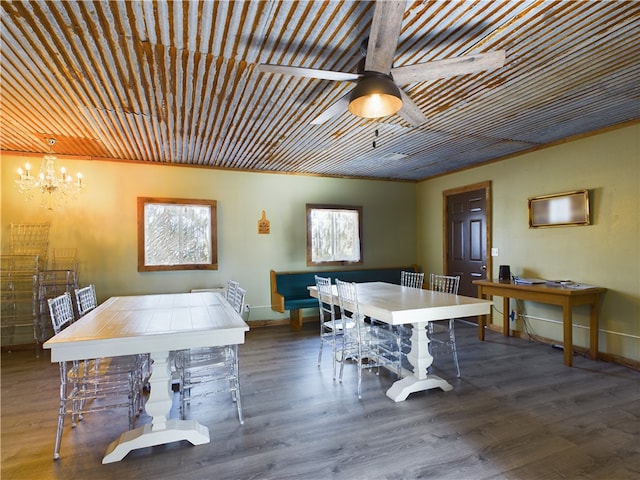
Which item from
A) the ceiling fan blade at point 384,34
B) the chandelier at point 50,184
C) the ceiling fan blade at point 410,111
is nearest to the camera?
the ceiling fan blade at point 384,34

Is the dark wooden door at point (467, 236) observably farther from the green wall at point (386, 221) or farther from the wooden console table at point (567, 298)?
the wooden console table at point (567, 298)

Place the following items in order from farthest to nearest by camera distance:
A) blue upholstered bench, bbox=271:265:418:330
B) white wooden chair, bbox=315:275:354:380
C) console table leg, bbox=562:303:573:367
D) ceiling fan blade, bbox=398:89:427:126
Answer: blue upholstered bench, bbox=271:265:418:330 → console table leg, bbox=562:303:573:367 → white wooden chair, bbox=315:275:354:380 → ceiling fan blade, bbox=398:89:427:126

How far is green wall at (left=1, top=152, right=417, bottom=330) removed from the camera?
15.4 feet

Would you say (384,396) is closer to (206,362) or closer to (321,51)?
(206,362)

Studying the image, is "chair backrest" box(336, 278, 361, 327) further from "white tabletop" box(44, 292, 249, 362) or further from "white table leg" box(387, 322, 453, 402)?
"white tabletop" box(44, 292, 249, 362)

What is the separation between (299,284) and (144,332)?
11.7 feet

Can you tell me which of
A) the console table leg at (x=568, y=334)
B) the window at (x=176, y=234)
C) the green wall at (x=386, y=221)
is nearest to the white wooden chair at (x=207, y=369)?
the window at (x=176, y=234)

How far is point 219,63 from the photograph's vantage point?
92.9 inches

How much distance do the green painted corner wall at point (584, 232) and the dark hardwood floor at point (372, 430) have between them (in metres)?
0.59

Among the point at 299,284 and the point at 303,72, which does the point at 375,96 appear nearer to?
the point at 303,72

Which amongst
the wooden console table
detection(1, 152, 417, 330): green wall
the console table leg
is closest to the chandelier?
detection(1, 152, 417, 330): green wall

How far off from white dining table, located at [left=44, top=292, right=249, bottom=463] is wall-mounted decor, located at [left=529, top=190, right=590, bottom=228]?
3.97 metres

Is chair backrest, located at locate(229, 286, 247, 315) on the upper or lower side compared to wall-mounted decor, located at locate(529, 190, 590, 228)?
lower

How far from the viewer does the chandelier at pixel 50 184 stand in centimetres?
383
